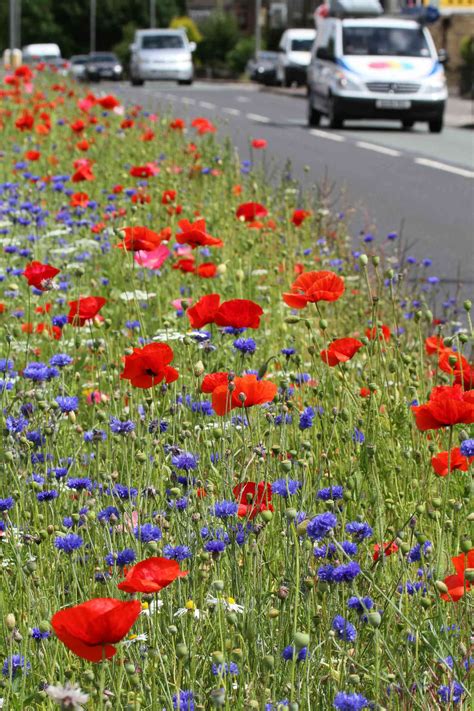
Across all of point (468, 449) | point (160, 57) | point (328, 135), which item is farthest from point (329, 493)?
point (160, 57)

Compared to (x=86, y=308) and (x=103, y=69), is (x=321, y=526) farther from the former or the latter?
(x=103, y=69)

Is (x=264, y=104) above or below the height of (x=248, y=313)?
below

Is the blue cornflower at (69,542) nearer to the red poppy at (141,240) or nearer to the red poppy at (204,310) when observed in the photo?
the red poppy at (204,310)

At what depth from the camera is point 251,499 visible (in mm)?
2730

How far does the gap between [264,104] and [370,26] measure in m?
10.7

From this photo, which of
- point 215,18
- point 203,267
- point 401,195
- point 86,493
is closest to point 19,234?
point 203,267

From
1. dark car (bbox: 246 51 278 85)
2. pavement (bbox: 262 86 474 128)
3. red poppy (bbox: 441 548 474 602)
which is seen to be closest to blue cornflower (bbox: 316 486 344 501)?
red poppy (bbox: 441 548 474 602)

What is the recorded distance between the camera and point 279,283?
6.43 metres

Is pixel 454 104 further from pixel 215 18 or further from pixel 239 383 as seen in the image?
pixel 215 18

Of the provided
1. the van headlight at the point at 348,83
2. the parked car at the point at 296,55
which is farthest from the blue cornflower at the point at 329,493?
the parked car at the point at 296,55

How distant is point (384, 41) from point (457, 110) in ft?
34.5

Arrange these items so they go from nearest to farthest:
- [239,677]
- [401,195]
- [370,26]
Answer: [239,677], [401,195], [370,26]

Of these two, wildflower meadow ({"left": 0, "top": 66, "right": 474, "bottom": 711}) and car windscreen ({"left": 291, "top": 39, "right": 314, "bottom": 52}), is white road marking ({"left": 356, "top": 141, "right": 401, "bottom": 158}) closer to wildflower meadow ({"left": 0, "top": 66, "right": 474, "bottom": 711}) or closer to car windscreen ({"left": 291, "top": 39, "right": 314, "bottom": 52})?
wildflower meadow ({"left": 0, "top": 66, "right": 474, "bottom": 711})

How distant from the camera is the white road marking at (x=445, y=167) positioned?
16.8 metres
